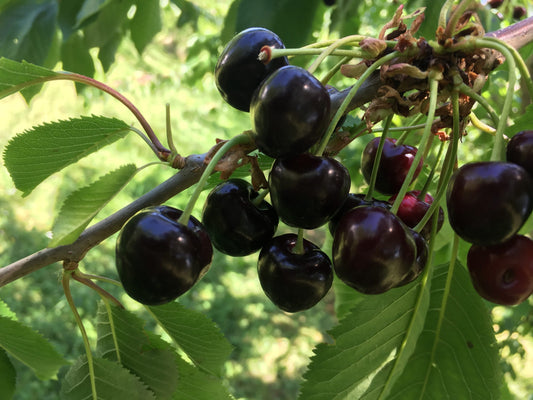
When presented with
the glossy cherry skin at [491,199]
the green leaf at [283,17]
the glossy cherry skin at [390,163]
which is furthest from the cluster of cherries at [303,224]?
the green leaf at [283,17]

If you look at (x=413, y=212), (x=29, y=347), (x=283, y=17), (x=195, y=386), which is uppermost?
(x=283, y=17)

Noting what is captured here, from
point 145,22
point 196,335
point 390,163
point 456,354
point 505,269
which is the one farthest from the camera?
point 145,22

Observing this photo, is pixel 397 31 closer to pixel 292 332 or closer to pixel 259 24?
pixel 259 24

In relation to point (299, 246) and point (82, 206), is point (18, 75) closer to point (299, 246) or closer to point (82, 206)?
point (82, 206)

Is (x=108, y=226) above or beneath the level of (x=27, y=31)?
beneath

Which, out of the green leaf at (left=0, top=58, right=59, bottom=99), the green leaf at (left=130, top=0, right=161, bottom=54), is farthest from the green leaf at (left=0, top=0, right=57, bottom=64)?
the green leaf at (left=0, top=58, right=59, bottom=99)

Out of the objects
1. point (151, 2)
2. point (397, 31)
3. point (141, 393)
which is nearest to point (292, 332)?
point (151, 2)

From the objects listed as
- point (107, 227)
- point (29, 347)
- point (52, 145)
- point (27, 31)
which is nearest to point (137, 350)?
point (29, 347)

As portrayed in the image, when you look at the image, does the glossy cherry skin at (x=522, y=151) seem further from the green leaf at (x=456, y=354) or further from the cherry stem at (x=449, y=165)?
the green leaf at (x=456, y=354)
